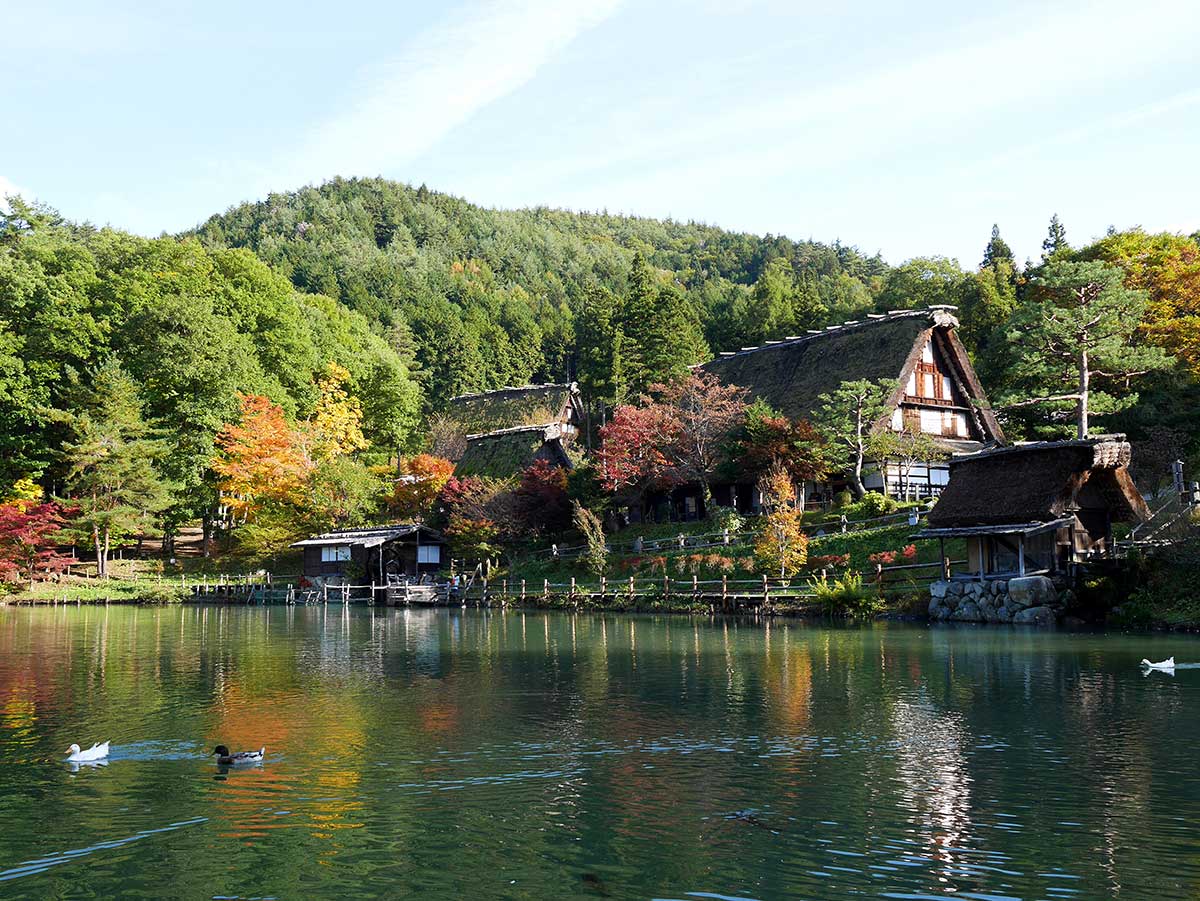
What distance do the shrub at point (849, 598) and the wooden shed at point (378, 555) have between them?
2423 cm

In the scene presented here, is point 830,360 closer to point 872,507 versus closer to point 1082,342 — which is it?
point 872,507

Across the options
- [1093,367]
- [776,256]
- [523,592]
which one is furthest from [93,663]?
[776,256]

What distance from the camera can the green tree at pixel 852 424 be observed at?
136 ft

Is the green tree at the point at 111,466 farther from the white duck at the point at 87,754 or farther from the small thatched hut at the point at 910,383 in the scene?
the white duck at the point at 87,754

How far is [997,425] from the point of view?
156 ft

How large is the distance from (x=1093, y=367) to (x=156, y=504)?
44295 millimetres

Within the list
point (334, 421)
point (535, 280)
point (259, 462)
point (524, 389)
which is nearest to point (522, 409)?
point (524, 389)

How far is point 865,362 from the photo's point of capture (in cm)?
4719

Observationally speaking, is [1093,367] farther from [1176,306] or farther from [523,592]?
[523,592]

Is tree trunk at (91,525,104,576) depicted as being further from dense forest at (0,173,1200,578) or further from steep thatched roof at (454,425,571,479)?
steep thatched roof at (454,425,571,479)

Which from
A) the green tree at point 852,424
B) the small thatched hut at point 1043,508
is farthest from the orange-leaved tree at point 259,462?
the small thatched hut at point 1043,508

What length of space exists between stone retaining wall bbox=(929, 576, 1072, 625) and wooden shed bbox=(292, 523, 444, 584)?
27.8 meters

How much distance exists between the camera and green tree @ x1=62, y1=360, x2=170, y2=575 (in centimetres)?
5088

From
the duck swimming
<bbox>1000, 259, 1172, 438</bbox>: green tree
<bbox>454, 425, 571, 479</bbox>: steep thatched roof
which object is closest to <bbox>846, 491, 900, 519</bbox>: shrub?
<bbox>1000, 259, 1172, 438</bbox>: green tree
